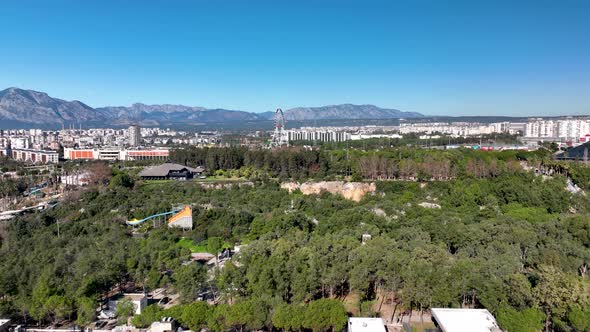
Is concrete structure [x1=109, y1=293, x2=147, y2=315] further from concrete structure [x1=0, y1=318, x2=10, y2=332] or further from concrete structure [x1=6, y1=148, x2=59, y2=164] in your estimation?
concrete structure [x1=6, y1=148, x2=59, y2=164]

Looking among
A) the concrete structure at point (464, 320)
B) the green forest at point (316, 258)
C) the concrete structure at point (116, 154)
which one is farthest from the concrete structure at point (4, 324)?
the concrete structure at point (116, 154)

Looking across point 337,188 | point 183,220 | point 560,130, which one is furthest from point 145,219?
point 560,130

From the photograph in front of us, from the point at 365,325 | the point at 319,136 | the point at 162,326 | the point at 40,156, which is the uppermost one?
the point at 319,136

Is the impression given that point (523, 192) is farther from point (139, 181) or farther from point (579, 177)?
point (139, 181)

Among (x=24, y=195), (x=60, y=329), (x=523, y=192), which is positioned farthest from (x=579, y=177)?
(x=24, y=195)

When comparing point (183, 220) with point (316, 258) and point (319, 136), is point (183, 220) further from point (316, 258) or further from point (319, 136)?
point (319, 136)
